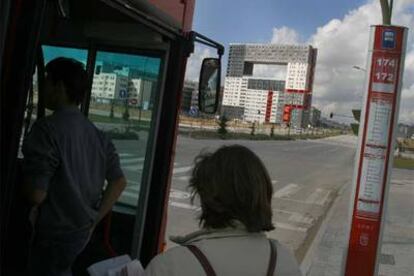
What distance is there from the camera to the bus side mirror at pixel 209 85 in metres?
3.68

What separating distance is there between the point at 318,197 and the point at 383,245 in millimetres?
7128

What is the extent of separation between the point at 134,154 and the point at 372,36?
8.27ft

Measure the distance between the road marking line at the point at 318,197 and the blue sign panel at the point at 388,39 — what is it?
11.5 metres

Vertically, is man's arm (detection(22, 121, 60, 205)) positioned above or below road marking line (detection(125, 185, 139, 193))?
above

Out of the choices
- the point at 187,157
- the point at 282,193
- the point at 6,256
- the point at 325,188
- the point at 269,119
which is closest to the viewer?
the point at 6,256

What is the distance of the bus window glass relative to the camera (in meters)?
3.67

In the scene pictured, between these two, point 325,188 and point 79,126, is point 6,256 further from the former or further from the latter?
point 325,188

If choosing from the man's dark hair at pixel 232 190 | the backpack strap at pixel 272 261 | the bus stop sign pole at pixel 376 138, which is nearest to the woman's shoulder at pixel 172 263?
the man's dark hair at pixel 232 190

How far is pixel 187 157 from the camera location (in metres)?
→ 25.5

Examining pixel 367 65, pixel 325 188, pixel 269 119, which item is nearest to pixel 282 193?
pixel 325 188

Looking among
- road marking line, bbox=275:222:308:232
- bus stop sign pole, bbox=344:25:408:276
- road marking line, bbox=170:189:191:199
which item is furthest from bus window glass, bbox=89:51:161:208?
road marking line, bbox=170:189:191:199

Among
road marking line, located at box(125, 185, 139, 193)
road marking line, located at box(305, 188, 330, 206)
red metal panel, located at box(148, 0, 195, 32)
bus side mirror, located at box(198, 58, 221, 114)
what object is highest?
red metal panel, located at box(148, 0, 195, 32)

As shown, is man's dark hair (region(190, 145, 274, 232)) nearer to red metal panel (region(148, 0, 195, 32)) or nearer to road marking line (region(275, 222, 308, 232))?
red metal panel (region(148, 0, 195, 32))

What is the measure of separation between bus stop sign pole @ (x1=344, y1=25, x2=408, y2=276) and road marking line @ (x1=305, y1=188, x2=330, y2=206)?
36.2ft
